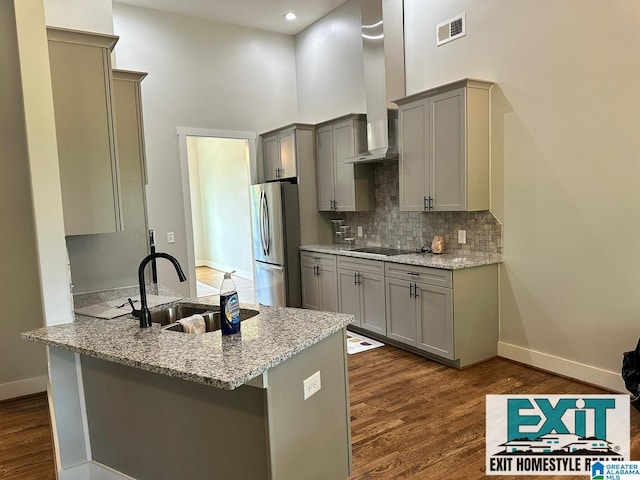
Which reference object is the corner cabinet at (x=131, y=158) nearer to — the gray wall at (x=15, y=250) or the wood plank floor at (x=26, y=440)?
the gray wall at (x=15, y=250)

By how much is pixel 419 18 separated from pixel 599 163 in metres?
2.36

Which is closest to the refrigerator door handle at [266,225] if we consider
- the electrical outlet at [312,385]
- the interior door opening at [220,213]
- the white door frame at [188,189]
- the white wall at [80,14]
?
the white door frame at [188,189]

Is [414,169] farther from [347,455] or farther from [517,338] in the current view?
[347,455]

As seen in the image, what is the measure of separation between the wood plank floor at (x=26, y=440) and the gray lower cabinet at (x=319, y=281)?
2.90 metres

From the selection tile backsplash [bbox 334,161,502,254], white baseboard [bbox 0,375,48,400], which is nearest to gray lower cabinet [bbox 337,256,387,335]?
tile backsplash [bbox 334,161,502,254]

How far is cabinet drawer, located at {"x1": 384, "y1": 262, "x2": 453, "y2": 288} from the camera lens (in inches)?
145

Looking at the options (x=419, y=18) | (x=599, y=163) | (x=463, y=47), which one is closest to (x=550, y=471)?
(x=599, y=163)

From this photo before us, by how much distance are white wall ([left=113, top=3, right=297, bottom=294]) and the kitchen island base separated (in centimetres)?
340

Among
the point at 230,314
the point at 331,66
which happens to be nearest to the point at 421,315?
the point at 230,314

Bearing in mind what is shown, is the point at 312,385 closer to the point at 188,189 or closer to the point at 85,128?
the point at 85,128

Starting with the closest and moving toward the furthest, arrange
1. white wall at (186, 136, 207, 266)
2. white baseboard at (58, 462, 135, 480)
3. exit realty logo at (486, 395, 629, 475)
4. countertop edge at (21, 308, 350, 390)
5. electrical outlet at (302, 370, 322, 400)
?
countertop edge at (21, 308, 350, 390) → electrical outlet at (302, 370, 322, 400) → white baseboard at (58, 462, 135, 480) → exit realty logo at (486, 395, 629, 475) → white wall at (186, 136, 207, 266)

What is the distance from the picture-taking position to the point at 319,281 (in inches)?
211

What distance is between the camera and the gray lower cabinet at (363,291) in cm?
441

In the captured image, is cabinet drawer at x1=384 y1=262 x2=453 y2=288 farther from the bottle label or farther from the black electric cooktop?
the bottle label
